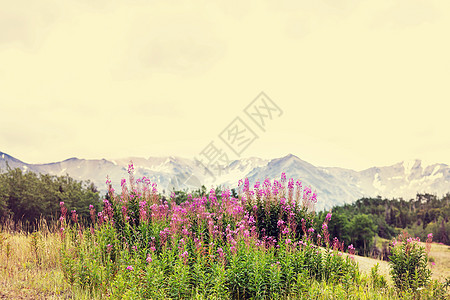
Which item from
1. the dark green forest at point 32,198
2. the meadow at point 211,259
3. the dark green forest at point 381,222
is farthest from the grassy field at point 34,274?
the dark green forest at point 381,222

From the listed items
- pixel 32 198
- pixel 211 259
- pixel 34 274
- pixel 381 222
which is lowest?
pixel 381 222

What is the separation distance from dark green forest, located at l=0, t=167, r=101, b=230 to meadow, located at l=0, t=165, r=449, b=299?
309 inches

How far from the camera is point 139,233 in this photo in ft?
25.2

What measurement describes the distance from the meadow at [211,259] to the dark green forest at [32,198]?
7.85 meters

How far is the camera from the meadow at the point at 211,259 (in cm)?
581

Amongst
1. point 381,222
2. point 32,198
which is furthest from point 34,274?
point 381,222

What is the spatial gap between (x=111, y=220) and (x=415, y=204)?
36742 millimetres

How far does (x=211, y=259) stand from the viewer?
6.23 m

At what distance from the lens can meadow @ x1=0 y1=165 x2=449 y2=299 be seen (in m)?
5.81

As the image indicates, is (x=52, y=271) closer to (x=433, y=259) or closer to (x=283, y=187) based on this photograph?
(x=283, y=187)

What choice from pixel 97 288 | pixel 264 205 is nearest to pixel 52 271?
pixel 97 288

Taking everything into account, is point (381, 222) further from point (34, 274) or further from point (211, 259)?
point (34, 274)

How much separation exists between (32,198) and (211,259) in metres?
14.4

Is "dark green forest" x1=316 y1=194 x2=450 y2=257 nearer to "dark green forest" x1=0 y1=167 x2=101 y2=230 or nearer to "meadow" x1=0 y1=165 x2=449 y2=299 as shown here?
"meadow" x1=0 y1=165 x2=449 y2=299
